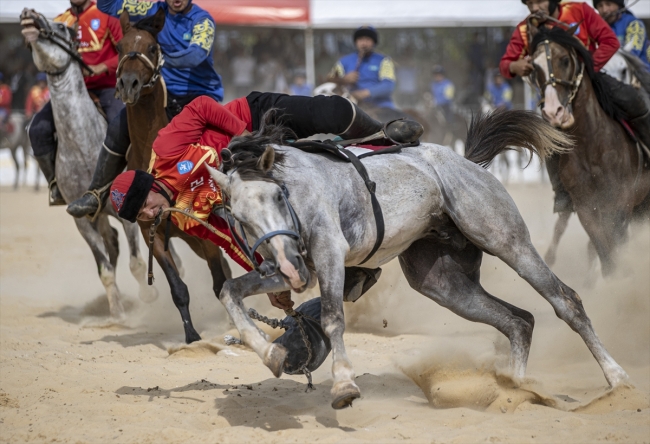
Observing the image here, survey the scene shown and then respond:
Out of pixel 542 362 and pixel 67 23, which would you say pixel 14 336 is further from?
pixel 542 362

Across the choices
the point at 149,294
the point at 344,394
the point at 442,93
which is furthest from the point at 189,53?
the point at 442,93

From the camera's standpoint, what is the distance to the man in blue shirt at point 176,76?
611 centimetres

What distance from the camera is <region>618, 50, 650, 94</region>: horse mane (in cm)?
727

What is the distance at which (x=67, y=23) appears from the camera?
7.13 m

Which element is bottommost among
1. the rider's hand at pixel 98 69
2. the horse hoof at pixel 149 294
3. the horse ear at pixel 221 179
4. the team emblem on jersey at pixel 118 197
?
the horse hoof at pixel 149 294

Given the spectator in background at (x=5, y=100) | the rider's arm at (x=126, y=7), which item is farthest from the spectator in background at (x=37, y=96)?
the rider's arm at (x=126, y=7)

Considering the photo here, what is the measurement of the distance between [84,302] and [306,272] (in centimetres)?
489

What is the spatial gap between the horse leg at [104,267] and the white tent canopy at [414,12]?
29.1 ft

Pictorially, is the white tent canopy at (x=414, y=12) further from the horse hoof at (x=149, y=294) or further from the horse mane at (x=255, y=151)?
the horse mane at (x=255, y=151)

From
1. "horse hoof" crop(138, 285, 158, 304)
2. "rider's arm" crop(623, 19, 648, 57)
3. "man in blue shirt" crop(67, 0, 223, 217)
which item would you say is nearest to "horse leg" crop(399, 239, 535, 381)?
"man in blue shirt" crop(67, 0, 223, 217)

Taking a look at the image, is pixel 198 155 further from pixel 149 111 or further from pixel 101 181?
pixel 101 181

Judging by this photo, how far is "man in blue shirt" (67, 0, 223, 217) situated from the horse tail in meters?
2.52

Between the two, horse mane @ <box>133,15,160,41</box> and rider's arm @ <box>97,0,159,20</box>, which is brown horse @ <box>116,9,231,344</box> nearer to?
horse mane @ <box>133,15,160,41</box>

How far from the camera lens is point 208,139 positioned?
4.57 metres
